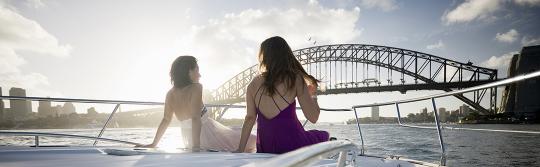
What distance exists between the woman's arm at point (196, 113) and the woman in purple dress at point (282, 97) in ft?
2.18

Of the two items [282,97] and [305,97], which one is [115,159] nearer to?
[282,97]

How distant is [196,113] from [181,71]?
0.35m

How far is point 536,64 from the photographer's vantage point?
49.6 metres

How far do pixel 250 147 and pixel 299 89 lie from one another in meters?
0.75

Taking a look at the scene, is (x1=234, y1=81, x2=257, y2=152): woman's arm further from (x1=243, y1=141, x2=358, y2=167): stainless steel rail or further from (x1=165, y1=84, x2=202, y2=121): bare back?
(x1=243, y1=141, x2=358, y2=167): stainless steel rail

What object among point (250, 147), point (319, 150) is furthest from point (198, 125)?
point (319, 150)

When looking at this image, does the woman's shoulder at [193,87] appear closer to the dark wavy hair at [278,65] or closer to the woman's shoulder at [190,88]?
the woman's shoulder at [190,88]

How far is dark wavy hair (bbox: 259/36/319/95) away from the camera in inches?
78.7

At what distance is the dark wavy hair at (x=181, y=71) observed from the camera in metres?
2.74

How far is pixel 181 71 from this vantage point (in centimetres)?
275

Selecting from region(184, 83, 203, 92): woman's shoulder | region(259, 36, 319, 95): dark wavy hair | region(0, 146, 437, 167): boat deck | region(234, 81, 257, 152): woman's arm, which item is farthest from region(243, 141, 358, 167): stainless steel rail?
region(184, 83, 203, 92): woman's shoulder

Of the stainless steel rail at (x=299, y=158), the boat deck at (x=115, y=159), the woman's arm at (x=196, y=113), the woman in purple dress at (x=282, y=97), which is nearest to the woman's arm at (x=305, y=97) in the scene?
the woman in purple dress at (x=282, y=97)

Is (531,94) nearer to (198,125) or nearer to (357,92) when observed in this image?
(357,92)

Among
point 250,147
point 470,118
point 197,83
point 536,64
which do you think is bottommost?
point 470,118
